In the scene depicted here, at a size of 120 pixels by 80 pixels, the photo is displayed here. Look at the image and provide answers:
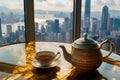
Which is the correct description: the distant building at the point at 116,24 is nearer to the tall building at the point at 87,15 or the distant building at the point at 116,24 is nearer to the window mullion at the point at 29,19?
the tall building at the point at 87,15

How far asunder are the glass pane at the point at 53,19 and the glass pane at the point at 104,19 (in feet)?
0.93

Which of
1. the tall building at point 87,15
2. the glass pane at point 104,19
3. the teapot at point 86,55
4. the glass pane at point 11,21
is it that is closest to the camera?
the teapot at point 86,55

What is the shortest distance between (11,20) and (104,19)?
1.23 m

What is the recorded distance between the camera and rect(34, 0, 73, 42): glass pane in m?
2.58

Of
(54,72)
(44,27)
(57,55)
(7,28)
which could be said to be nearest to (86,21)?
(44,27)

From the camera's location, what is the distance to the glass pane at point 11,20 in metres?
2.40

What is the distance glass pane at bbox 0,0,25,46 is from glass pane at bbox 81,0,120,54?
2.93 feet

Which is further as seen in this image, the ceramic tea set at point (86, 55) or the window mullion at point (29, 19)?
the window mullion at point (29, 19)

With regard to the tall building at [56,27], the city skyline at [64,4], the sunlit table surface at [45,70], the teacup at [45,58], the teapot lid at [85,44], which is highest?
the city skyline at [64,4]

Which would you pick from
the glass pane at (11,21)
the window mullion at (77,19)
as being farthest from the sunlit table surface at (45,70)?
the window mullion at (77,19)

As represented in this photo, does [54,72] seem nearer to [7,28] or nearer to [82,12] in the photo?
[7,28]

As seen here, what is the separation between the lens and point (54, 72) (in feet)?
3.83

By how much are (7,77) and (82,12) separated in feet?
6.09

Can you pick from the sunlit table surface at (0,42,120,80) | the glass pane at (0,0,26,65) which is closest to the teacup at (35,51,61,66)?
the sunlit table surface at (0,42,120,80)
